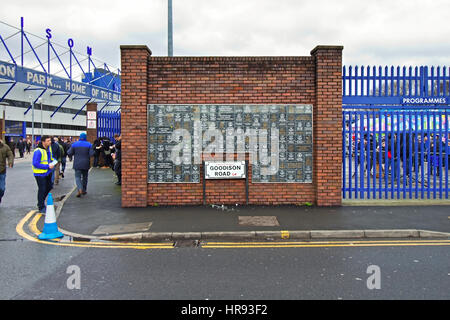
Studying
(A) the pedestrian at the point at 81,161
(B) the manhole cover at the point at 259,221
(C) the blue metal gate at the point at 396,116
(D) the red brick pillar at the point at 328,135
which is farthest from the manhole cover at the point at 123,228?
(C) the blue metal gate at the point at 396,116

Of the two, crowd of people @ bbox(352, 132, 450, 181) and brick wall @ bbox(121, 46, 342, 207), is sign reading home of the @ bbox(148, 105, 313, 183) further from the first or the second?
crowd of people @ bbox(352, 132, 450, 181)

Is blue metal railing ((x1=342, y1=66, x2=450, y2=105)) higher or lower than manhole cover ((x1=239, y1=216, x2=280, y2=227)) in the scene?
higher

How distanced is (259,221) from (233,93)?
11.2ft

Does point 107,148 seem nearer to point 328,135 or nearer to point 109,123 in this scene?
point 109,123

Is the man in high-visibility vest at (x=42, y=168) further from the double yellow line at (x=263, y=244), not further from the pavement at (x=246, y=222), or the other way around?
the double yellow line at (x=263, y=244)

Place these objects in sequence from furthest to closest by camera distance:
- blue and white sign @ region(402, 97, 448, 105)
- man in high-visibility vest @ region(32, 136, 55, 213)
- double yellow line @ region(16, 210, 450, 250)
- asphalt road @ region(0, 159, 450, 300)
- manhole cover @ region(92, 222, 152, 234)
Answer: blue and white sign @ region(402, 97, 448, 105) < man in high-visibility vest @ region(32, 136, 55, 213) < manhole cover @ region(92, 222, 152, 234) < double yellow line @ region(16, 210, 450, 250) < asphalt road @ region(0, 159, 450, 300)

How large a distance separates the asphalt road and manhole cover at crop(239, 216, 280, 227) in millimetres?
1396

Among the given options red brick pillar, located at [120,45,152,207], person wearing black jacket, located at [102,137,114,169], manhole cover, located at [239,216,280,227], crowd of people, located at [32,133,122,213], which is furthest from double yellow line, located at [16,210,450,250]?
person wearing black jacket, located at [102,137,114,169]

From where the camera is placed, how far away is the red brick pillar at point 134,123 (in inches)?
352

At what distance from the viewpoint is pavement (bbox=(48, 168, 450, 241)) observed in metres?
6.62

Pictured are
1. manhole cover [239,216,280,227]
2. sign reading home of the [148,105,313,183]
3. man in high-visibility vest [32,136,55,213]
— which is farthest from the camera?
sign reading home of the [148,105,313,183]

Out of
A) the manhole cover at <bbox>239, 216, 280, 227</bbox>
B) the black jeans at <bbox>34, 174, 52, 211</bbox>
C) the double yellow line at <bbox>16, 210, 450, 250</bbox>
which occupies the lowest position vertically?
the double yellow line at <bbox>16, 210, 450, 250</bbox>

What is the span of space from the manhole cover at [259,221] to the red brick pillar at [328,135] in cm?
196

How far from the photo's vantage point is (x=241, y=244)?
6.23m
